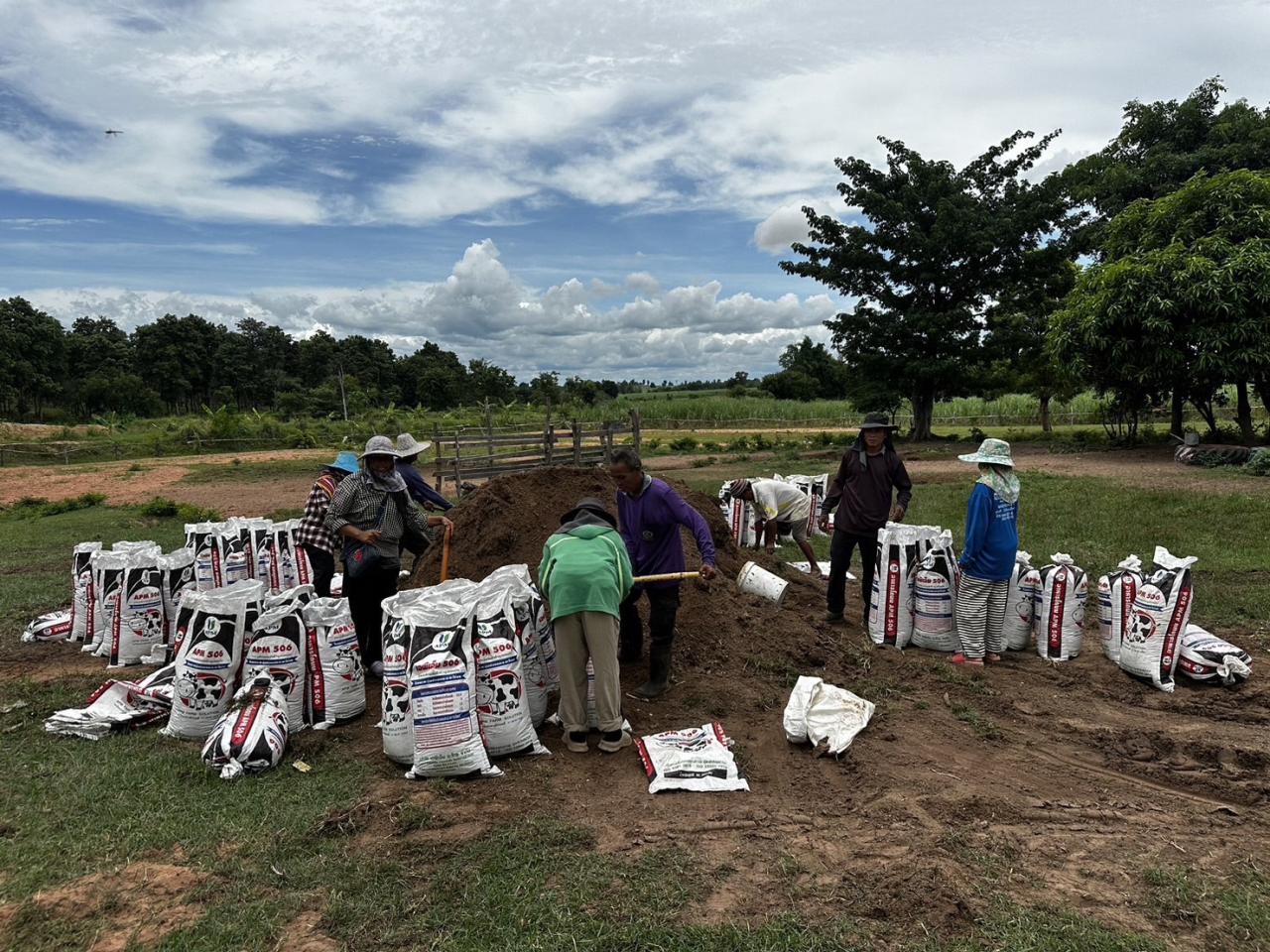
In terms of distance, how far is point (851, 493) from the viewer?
561 cm

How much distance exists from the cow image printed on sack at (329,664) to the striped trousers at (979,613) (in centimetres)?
398

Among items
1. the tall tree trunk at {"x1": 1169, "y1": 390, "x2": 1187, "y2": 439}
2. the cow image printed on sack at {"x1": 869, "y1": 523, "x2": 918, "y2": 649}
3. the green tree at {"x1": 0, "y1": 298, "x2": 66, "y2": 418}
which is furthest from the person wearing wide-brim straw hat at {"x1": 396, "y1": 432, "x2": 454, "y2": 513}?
the green tree at {"x1": 0, "y1": 298, "x2": 66, "y2": 418}

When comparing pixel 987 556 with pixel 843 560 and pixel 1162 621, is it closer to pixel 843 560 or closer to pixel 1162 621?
pixel 1162 621

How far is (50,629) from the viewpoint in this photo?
236 inches

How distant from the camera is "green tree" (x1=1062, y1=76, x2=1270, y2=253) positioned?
18.8 meters

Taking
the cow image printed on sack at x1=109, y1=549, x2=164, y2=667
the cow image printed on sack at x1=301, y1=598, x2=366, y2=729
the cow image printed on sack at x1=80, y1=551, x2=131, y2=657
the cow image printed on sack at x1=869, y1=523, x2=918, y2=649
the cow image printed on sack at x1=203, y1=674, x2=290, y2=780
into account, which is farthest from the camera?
the cow image printed on sack at x1=80, y1=551, x2=131, y2=657

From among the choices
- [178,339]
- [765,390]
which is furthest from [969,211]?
[178,339]

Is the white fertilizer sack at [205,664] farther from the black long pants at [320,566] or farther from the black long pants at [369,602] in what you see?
the black long pants at [320,566]

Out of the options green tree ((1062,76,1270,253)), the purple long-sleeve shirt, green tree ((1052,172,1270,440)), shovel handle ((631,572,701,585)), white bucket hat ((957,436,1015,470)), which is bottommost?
shovel handle ((631,572,701,585))

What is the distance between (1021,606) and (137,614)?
21.2 ft

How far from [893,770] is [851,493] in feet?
8.27

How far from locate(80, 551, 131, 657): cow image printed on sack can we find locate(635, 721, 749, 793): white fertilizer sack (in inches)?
170

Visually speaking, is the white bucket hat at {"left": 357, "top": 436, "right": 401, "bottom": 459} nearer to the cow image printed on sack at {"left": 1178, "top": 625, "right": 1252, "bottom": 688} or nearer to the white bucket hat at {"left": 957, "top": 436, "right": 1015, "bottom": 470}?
the white bucket hat at {"left": 957, "top": 436, "right": 1015, "bottom": 470}

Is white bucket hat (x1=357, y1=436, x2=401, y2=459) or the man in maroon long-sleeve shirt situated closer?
white bucket hat (x1=357, y1=436, x2=401, y2=459)
